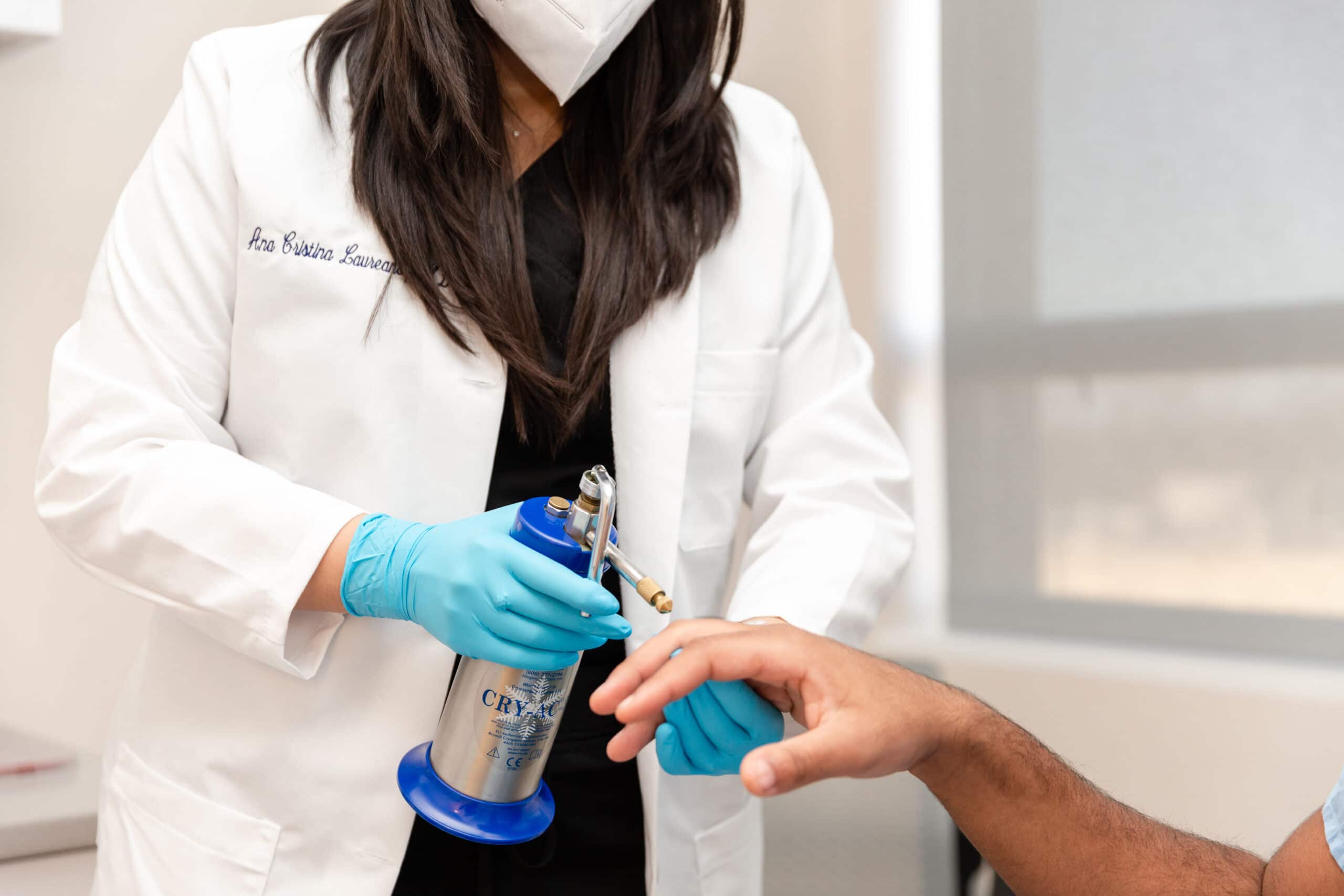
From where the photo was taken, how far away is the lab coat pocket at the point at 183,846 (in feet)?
3.19

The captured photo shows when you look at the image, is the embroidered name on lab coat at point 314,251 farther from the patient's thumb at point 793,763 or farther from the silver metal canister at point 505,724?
A: the patient's thumb at point 793,763

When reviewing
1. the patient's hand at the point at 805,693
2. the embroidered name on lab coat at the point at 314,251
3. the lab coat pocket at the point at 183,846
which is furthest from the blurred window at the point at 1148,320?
the lab coat pocket at the point at 183,846

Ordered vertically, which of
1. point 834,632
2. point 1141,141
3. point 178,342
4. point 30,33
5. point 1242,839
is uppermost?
point 1141,141

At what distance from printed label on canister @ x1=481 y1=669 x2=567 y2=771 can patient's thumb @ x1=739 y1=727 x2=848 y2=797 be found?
0.24 m

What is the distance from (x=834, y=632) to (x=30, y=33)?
113cm

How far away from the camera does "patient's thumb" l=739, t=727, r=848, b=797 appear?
0.67 metres

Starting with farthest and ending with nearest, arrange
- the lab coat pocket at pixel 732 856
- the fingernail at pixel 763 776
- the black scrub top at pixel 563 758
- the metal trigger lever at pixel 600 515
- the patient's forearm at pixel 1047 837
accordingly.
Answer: the lab coat pocket at pixel 732 856 → the black scrub top at pixel 563 758 → the patient's forearm at pixel 1047 837 → the metal trigger lever at pixel 600 515 → the fingernail at pixel 763 776

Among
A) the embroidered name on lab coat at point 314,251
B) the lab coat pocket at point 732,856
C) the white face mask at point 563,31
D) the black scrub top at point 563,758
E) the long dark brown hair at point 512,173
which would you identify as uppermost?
the white face mask at point 563,31

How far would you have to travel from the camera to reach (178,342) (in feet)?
3.25

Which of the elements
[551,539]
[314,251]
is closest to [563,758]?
[551,539]

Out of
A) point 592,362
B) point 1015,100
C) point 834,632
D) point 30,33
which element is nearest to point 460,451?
point 592,362

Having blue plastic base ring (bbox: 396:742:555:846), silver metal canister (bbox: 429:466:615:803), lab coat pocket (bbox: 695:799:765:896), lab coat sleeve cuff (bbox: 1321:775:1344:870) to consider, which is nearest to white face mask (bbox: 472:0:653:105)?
silver metal canister (bbox: 429:466:615:803)

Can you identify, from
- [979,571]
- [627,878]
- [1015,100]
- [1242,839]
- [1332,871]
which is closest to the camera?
[1332,871]

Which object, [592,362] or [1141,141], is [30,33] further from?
[1141,141]
